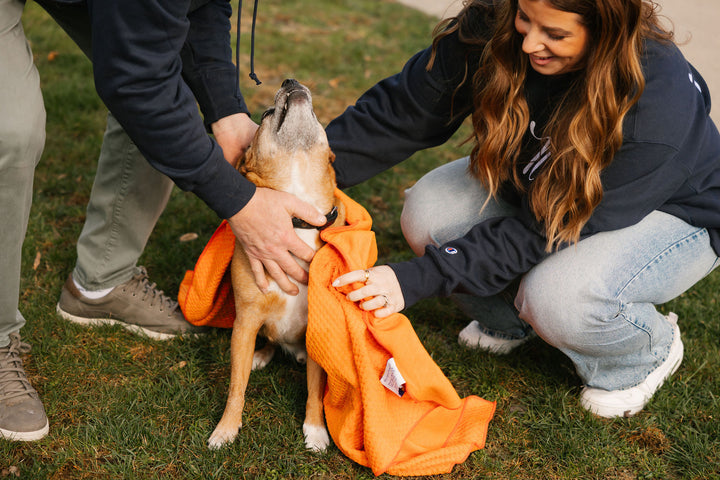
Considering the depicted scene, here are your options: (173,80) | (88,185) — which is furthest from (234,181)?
(88,185)

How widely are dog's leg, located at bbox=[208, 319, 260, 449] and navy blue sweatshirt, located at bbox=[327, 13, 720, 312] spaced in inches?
27.1

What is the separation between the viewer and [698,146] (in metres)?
2.35

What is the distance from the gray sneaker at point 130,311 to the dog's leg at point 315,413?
31.9 inches

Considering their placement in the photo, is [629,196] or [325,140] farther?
[325,140]

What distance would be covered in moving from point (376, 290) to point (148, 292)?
54.3 inches

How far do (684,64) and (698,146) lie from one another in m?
0.31

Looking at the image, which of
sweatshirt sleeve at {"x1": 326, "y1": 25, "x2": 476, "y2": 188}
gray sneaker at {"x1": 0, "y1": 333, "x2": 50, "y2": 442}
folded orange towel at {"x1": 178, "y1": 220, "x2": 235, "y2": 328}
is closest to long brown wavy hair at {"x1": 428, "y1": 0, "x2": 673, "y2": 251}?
sweatshirt sleeve at {"x1": 326, "y1": 25, "x2": 476, "y2": 188}

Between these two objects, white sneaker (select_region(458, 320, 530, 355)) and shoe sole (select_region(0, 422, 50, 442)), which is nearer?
shoe sole (select_region(0, 422, 50, 442))

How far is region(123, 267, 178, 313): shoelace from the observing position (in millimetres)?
3043

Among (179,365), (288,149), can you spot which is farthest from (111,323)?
(288,149)

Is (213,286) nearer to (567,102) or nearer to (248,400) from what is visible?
(248,400)

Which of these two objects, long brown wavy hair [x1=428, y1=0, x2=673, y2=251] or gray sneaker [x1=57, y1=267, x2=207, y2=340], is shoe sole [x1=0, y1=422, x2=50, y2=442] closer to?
gray sneaker [x1=57, y1=267, x2=207, y2=340]

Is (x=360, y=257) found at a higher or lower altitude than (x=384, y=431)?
higher

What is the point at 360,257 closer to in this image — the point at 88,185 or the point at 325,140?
the point at 325,140
